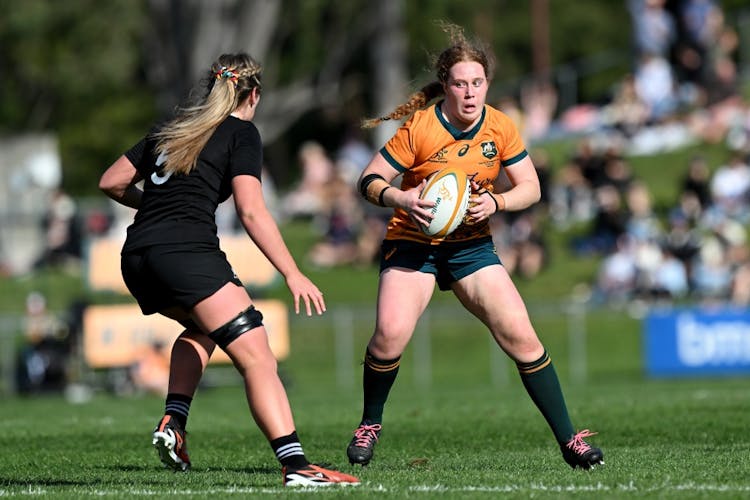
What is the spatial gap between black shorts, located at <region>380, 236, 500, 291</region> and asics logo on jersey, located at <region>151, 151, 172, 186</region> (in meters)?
1.60

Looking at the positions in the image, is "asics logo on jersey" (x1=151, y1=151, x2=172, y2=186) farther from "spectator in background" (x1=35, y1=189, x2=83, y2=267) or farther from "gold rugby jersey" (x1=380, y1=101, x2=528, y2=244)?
"spectator in background" (x1=35, y1=189, x2=83, y2=267)

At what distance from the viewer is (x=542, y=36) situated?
163 ft

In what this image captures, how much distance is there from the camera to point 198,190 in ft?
24.2

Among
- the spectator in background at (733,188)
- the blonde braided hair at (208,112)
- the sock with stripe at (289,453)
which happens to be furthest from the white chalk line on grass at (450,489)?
the spectator in background at (733,188)

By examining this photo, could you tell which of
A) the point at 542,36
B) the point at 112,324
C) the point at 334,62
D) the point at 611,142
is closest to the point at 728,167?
the point at 611,142

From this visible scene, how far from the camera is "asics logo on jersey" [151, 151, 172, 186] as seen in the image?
7395 mm

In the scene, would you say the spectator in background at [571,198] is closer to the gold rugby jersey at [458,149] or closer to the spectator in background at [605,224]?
the spectator in background at [605,224]

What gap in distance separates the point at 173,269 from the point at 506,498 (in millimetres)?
1962

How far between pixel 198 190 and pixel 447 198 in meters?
1.37

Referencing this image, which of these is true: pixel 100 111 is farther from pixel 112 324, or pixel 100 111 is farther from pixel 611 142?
pixel 112 324

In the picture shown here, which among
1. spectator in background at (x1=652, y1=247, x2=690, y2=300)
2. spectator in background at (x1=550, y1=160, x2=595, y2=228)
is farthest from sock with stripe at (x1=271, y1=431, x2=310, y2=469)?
spectator in background at (x1=550, y1=160, x2=595, y2=228)

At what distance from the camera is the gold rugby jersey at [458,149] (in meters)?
8.25

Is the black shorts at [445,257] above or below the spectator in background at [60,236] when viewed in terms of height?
below

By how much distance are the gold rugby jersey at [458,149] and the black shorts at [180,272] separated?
1.44 metres
